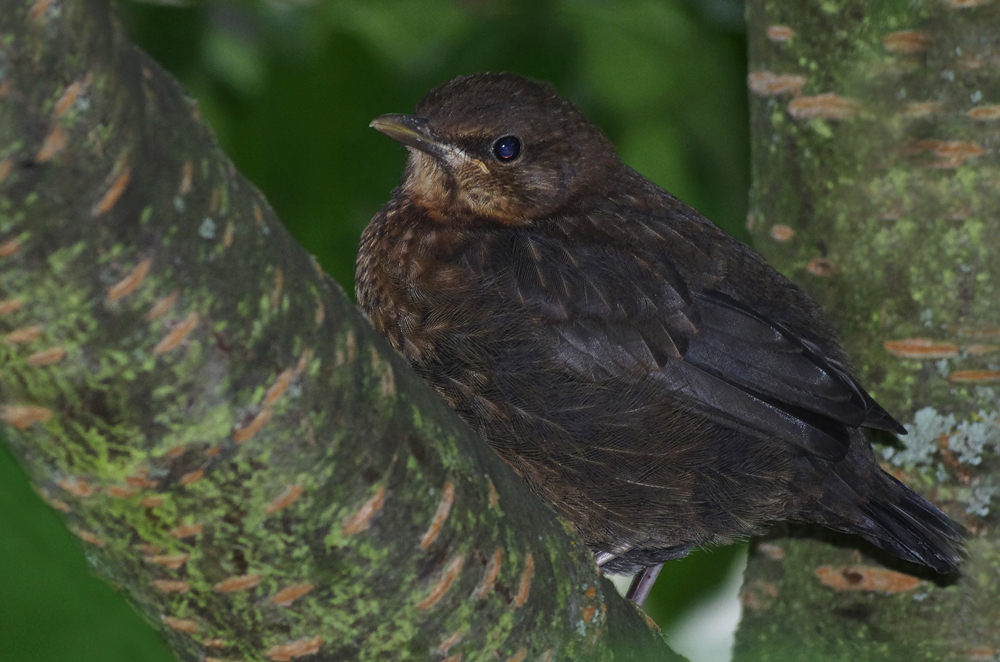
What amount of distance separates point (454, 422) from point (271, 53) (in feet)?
7.38

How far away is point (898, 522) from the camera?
112 inches

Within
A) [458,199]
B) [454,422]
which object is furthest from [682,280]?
[454,422]

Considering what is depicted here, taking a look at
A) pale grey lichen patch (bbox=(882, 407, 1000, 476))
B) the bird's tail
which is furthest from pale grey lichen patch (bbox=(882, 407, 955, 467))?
the bird's tail

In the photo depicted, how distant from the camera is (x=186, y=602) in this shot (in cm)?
152

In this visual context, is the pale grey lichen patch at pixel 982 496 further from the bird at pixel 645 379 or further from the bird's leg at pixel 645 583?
the bird's leg at pixel 645 583

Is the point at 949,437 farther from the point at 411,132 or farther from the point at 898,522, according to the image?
the point at 411,132

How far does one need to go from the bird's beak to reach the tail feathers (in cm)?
147

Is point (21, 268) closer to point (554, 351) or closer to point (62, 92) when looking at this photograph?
point (62, 92)

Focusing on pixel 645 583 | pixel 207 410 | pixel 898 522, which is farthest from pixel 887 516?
pixel 207 410

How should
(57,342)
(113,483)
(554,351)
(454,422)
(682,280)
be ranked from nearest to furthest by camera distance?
(57,342), (113,483), (454,422), (554,351), (682,280)

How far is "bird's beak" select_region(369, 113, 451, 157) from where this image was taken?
315 centimetres

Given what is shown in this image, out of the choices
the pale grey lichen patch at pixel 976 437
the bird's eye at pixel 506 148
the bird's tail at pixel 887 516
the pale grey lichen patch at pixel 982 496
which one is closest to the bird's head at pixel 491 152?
the bird's eye at pixel 506 148

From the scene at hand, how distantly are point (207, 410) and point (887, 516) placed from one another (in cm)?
210

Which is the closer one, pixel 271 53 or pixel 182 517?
pixel 182 517
